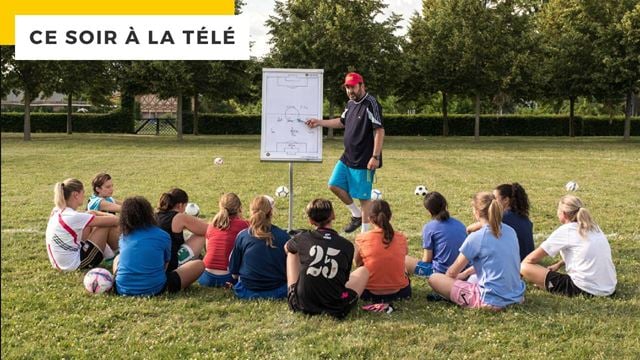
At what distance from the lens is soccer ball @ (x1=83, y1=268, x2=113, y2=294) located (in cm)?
539

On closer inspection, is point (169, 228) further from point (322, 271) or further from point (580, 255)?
point (580, 255)

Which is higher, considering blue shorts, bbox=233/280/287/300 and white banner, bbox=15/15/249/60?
white banner, bbox=15/15/249/60

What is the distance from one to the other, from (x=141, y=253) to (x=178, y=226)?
79cm

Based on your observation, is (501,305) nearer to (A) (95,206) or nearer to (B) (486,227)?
(B) (486,227)

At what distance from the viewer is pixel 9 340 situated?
14.2 feet

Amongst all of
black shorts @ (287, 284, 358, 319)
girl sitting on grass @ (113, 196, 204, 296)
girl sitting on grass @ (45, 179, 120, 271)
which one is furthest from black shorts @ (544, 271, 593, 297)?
girl sitting on grass @ (45, 179, 120, 271)

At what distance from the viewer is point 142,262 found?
17.5ft

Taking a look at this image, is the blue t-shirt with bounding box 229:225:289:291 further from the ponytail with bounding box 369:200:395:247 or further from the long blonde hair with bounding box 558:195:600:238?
the long blonde hair with bounding box 558:195:600:238

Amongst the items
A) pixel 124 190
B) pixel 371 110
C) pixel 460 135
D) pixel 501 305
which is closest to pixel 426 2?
pixel 460 135

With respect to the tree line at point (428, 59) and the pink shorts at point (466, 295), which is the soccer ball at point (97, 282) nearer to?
the pink shorts at point (466, 295)

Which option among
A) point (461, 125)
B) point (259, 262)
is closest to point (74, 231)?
point (259, 262)

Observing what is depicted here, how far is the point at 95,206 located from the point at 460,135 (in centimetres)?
3984

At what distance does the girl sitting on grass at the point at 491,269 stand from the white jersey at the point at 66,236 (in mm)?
3503

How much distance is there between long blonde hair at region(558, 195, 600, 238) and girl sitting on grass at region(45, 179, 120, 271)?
4352 millimetres
